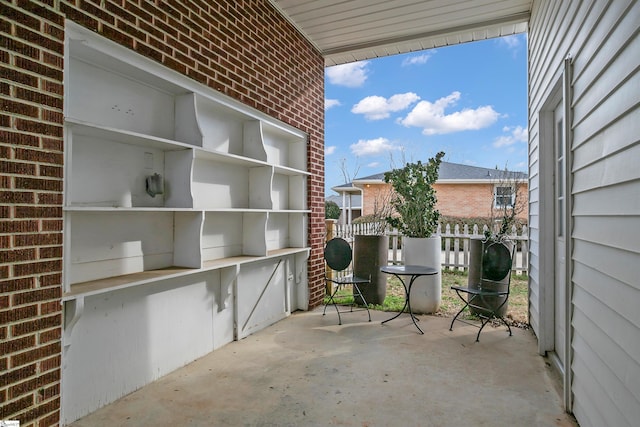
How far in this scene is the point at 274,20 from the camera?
155 inches

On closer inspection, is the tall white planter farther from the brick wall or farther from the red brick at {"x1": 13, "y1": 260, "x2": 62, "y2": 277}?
the red brick at {"x1": 13, "y1": 260, "x2": 62, "y2": 277}

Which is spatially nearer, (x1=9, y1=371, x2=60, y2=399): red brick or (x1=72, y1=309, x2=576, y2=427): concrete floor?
(x1=9, y1=371, x2=60, y2=399): red brick

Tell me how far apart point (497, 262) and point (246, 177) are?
2697 millimetres

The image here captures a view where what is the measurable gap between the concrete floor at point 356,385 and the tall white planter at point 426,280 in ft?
2.60

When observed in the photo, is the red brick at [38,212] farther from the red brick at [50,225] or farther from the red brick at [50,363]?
the red brick at [50,363]

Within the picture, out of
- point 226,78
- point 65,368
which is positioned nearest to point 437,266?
point 226,78

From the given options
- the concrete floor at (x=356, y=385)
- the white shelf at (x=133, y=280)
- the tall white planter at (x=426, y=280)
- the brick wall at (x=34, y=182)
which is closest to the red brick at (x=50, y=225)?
the brick wall at (x=34, y=182)

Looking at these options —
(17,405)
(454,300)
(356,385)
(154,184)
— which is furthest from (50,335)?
(454,300)

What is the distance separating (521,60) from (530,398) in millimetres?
3789

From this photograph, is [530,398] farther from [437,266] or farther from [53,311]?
[53,311]

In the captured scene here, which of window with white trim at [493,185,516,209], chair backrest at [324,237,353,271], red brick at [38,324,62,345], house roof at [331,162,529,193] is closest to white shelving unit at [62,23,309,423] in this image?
red brick at [38,324,62,345]

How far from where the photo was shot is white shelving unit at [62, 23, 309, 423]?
7.20 ft

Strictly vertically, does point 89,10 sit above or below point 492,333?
above

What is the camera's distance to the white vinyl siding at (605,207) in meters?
1.39
